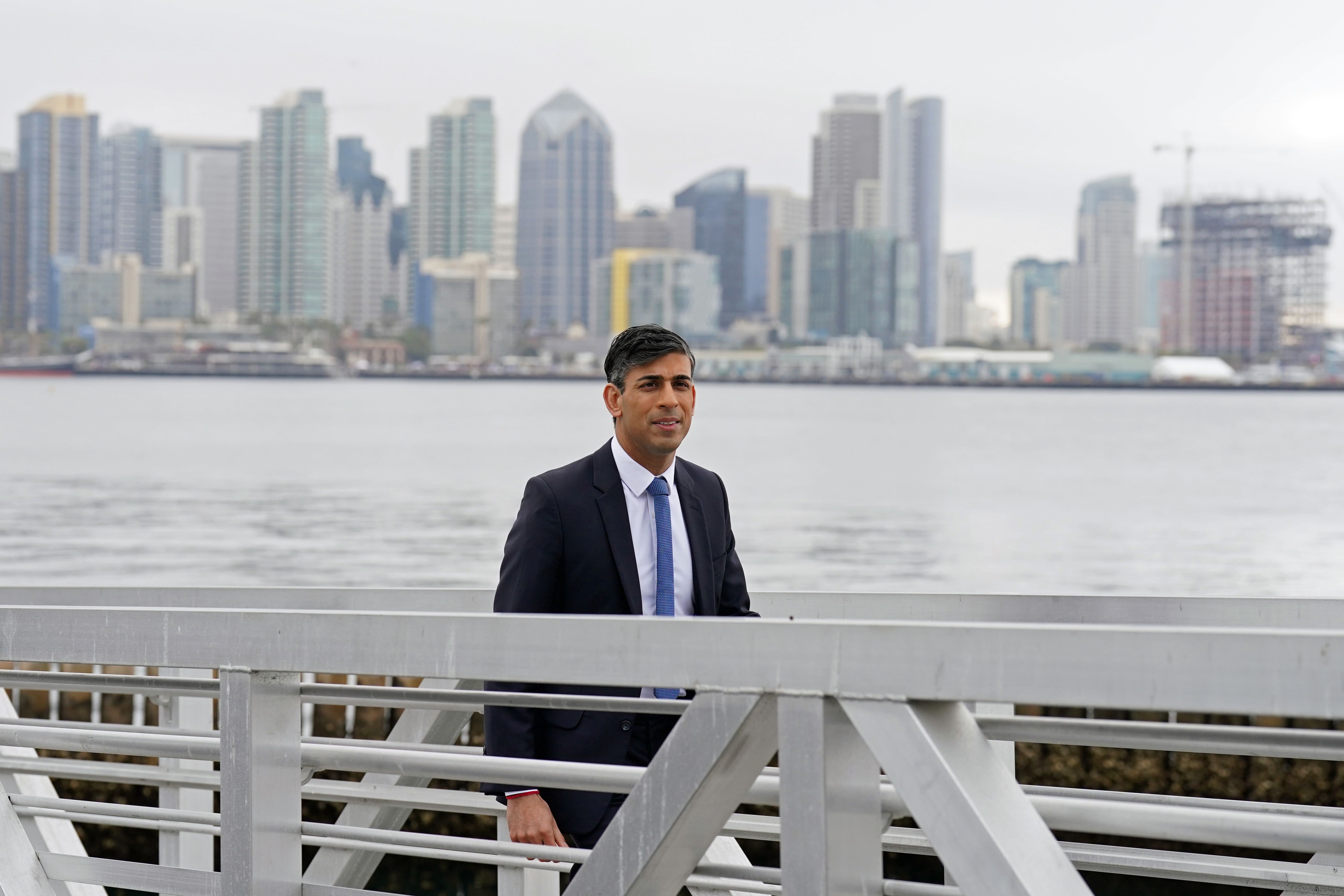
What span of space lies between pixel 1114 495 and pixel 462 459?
30.7m

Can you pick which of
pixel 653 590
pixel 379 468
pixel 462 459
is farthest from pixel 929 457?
pixel 653 590

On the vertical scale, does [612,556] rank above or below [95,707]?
above

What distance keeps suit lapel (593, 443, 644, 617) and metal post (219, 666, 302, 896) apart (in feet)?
2.49

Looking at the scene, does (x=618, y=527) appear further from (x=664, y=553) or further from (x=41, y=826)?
(x=41, y=826)

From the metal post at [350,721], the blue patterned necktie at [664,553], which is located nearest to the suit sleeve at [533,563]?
the blue patterned necktie at [664,553]

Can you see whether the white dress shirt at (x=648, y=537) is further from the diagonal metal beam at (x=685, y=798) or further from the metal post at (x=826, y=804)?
the metal post at (x=826, y=804)

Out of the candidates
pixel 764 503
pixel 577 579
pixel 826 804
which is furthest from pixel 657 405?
pixel 764 503

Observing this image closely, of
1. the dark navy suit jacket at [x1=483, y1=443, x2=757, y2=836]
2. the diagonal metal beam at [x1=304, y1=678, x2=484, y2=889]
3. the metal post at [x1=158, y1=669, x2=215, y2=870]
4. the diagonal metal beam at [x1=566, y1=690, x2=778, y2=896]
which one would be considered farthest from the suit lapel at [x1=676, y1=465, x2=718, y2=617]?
the metal post at [x1=158, y1=669, x2=215, y2=870]

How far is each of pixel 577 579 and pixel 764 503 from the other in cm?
4775

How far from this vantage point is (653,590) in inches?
143

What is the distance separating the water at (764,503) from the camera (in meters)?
31.3

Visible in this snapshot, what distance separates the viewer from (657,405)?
3.62 metres

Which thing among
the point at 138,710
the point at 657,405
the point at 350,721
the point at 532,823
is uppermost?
the point at 657,405

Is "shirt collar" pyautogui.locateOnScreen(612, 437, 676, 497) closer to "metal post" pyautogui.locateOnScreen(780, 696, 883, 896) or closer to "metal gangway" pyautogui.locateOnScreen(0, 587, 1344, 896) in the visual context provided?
"metal gangway" pyautogui.locateOnScreen(0, 587, 1344, 896)
